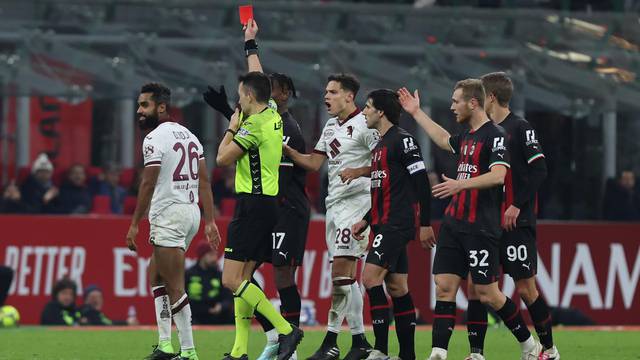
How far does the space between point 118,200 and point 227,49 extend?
7.62ft

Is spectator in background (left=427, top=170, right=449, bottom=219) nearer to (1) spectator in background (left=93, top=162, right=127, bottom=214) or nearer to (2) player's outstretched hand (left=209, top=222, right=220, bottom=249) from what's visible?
(1) spectator in background (left=93, top=162, right=127, bottom=214)

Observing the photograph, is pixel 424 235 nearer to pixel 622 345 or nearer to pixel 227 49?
pixel 622 345

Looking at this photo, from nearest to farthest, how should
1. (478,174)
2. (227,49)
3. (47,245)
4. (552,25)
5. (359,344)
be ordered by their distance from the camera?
(478,174) < (359,344) < (47,245) < (227,49) < (552,25)

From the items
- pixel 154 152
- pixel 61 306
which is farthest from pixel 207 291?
pixel 154 152

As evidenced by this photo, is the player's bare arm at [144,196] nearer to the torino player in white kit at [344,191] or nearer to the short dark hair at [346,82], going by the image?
the torino player in white kit at [344,191]

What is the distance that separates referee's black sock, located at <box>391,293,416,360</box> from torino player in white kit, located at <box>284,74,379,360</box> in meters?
0.49

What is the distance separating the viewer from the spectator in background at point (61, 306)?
695 inches

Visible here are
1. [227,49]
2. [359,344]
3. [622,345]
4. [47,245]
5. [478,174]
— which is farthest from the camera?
[227,49]

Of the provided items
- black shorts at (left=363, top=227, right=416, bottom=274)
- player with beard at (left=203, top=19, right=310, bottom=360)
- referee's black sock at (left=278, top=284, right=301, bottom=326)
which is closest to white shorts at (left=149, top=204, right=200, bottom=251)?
player with beard at (left=203, top=19, right=310, bottom=360)

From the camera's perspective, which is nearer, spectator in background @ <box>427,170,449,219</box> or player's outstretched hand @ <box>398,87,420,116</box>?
player's outstretched hand @ <box>398,87,420,116</box>

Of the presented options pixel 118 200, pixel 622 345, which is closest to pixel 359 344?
pixel 622 345

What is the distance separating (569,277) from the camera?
62.4 feet

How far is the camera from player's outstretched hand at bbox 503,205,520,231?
444 inches

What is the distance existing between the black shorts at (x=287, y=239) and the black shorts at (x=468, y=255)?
4.21 ft
